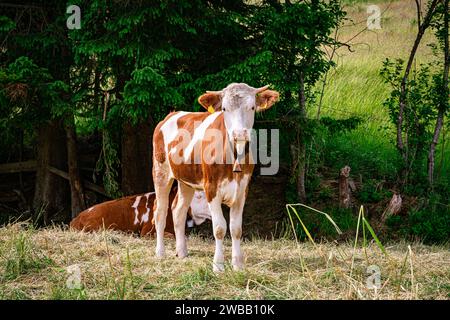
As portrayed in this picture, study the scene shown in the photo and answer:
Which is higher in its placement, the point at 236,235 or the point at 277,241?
the point at 236,235

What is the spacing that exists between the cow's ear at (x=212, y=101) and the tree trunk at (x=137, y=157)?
4398mm

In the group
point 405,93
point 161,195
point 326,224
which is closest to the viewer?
point 161,195

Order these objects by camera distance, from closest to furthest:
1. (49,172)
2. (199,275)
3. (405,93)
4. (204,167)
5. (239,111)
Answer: (199,275) → (239,111) → (204,167) → (405,93) → (49,172)

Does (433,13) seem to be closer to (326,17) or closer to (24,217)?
(326,17)

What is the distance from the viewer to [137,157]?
11.0 metres

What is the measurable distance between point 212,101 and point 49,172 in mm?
6372

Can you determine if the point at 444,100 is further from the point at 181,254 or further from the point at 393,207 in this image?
the point at 181,254

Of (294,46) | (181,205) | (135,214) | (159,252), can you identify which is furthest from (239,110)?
(135,214)

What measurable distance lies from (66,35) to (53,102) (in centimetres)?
134

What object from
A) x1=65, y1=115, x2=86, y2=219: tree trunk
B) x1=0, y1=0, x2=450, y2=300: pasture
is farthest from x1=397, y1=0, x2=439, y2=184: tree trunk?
x1=65, y1=115, x2=86, y2=219: tree trunk

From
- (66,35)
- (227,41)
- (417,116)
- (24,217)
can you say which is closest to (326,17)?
(227,41)

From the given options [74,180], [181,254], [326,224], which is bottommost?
[326,224]

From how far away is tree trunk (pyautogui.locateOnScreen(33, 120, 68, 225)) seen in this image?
11.9m

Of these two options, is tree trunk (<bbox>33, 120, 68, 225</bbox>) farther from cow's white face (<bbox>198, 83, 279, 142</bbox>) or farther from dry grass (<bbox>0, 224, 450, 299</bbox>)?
cow's white face (<bbox>198, 83, 279, 142</bbox>)
